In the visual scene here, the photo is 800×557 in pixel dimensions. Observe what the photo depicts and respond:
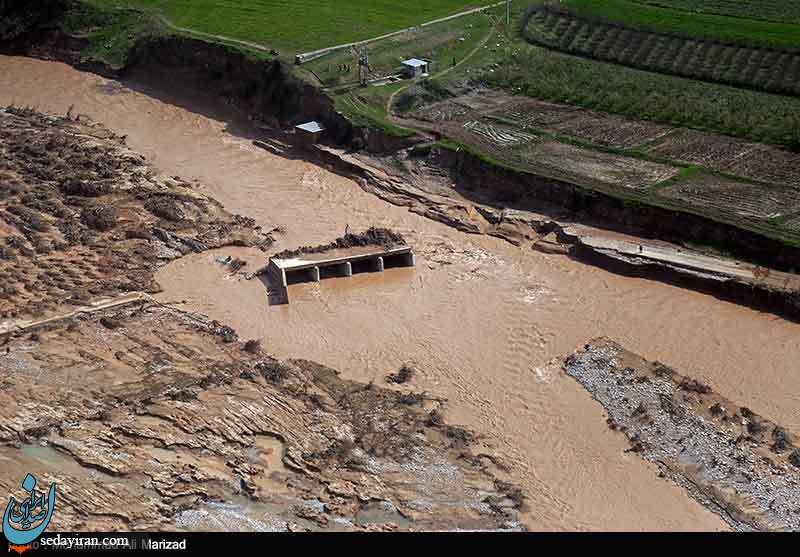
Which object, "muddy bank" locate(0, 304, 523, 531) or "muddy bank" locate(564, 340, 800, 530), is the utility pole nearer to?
"muddy bank" locate(0, 304, 523, 531)

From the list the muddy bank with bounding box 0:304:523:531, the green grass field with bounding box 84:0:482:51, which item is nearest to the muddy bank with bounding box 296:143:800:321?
the green grass field with bounding box 84:0:482:51

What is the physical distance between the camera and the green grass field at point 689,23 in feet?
184

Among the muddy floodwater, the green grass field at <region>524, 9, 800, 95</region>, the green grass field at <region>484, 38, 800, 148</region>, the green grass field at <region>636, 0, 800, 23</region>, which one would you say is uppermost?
the green grass field at <region>636, 0, 800, 23</region>

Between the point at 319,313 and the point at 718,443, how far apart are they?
15.7 meters

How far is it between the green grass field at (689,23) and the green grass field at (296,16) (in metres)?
7.45

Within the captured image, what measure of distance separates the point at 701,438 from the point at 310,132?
1083 inches

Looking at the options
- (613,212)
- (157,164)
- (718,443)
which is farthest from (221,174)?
(718,443)

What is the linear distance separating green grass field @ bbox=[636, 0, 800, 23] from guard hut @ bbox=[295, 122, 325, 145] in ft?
77.3

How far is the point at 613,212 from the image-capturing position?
1738 inches

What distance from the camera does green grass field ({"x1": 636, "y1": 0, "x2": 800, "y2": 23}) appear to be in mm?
59375

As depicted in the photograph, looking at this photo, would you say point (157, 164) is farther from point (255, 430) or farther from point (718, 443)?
point (718, 443)
